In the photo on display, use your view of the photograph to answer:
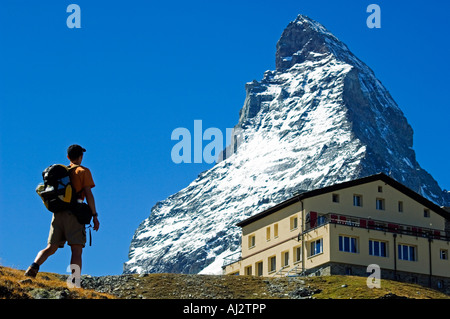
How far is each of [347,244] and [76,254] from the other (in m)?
47.4

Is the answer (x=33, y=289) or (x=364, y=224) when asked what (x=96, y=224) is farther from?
(x=364, y=224)

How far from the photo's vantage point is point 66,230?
622 inches

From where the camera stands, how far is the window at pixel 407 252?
64062mm

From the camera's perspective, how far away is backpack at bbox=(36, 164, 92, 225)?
15.6 m

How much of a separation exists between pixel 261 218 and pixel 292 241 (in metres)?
7.77

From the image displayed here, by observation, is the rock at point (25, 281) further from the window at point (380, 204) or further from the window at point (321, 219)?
the window at point (380, 204)

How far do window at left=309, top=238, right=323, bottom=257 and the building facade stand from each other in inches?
2.9

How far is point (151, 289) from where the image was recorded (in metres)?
40.8

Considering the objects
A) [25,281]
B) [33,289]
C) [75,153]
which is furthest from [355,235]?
[33,289]

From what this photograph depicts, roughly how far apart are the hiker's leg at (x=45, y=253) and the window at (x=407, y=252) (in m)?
50.8

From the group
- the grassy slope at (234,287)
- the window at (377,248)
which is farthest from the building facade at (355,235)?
the grassy slope at (234,287)
